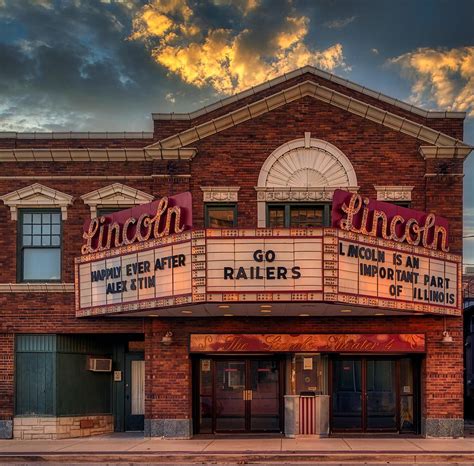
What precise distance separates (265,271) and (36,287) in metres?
7.85

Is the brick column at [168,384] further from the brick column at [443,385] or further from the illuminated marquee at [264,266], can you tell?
the brick column at [443,385]

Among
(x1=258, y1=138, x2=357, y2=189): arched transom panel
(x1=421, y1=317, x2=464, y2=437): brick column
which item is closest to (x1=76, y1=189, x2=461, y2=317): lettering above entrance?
(x1=421, y1=317, x2=464, y2=437): brick column

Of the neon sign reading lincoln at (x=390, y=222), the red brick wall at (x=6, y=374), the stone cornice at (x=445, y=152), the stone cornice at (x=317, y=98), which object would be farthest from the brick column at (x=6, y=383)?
the stone cornice at (x=445, y=152)

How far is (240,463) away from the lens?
1802cm

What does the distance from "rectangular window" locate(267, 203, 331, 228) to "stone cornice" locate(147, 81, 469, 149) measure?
2736 mm

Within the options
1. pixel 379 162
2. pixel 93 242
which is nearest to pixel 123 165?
pixel 93 242

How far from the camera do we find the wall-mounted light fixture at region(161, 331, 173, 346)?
21.4 metres

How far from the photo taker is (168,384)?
2147cm

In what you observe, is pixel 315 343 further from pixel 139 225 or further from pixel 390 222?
pixel 139 225

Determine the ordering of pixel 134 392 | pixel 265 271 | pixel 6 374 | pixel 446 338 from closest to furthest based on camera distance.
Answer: pixel 265 271 < pixel 446 338 < pixel 6 374 < pixel 134 392

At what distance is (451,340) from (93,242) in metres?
10.2

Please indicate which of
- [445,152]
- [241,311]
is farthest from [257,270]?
[445,152]

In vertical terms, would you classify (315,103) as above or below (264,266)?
above

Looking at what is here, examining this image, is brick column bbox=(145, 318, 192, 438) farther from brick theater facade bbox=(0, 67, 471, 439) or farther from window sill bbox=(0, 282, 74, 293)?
window sill bbox=(0, 282, 74, 293)
